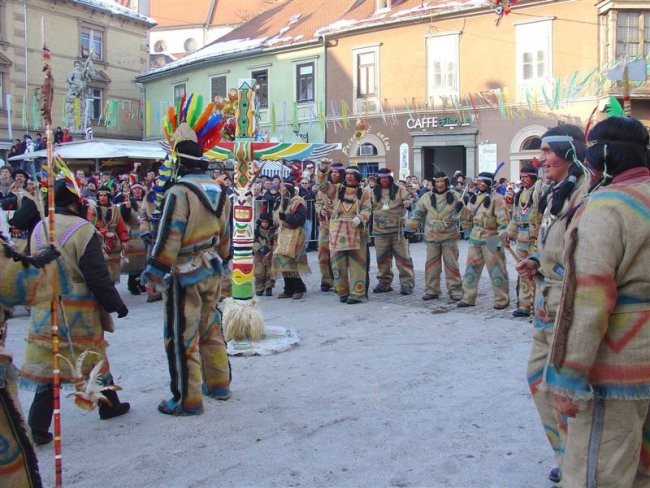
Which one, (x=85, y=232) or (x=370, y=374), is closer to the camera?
(x=85, y=232)

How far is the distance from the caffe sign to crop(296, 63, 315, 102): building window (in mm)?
4755

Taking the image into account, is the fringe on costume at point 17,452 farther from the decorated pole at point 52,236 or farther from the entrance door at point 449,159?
the entrance door at point 449,159

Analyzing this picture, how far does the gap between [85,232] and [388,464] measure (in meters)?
2.40

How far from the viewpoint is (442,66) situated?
23.2 meters

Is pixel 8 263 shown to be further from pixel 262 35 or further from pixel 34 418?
pixel 262 35

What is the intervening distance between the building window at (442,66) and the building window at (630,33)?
16.9ft

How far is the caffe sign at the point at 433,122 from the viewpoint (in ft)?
75.0

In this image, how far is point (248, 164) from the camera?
674cm

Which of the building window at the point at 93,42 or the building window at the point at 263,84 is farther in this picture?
the building window at the point at 93,42

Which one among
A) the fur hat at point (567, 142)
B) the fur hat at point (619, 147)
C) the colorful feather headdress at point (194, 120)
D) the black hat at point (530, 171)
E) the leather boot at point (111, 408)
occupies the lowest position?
the leather boot at point (111, 408)

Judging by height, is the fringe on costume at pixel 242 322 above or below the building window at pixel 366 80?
below

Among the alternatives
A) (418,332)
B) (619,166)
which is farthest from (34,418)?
(418,332)

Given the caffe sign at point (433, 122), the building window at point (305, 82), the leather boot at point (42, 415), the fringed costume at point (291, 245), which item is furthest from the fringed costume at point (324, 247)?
the building window at point (305, 82)

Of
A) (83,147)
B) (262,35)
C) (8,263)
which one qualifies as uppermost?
(262,35)
